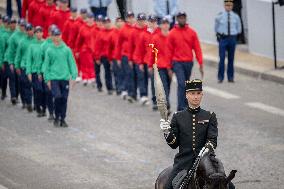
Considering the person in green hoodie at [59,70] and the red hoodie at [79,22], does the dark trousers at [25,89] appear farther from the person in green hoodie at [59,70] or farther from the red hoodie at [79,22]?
the red hoodie at [79,22]

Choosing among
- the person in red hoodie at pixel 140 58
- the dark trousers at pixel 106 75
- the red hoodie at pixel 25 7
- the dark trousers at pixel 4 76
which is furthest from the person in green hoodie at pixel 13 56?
the red hoodie at pixel 25 7

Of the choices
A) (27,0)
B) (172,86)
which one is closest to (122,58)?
(172,86)

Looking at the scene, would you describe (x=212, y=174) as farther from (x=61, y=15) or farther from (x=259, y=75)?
(x=61, y=15)

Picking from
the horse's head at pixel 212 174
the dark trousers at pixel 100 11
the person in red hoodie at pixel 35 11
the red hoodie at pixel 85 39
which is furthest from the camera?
the person in red hoodie at pixel 35 11

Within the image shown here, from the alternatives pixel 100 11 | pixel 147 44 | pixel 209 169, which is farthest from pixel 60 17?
pixel 209 169

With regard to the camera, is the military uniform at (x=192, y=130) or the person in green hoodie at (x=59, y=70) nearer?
the military uniform at (x=192, y=130)

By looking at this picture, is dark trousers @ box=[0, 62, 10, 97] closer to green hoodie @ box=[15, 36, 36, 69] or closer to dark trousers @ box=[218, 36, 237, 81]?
green hoodie @ box=[15, 36, 36, 69]

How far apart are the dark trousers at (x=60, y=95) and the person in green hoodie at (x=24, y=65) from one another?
182 cm

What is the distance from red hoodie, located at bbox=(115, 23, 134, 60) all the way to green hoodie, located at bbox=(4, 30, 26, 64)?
2381 millimetres

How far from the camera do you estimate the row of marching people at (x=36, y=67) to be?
26672 mm

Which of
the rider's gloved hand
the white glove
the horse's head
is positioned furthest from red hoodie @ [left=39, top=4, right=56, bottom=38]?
the horse's head

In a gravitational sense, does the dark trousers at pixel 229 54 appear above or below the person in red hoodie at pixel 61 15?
below

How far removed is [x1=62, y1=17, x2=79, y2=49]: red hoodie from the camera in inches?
1288

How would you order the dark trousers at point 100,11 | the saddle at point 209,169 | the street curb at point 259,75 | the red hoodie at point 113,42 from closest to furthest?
1. the saddle at point 209,169
2. the red hoodie at point 113,42
3. the street curb at point 259,75
4. the dark trousers at point 100,11
